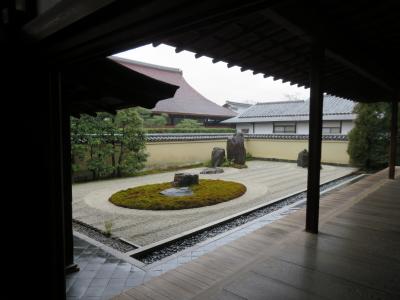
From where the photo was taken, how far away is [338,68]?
19.7ft

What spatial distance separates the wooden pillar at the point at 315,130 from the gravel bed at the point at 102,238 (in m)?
2.85

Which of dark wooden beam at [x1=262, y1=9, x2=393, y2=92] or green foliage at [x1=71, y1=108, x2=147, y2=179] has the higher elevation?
dark wooden beam at [x1=262, y1=9, x2=393, y2=92]

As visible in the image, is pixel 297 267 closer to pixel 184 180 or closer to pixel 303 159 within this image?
pixel 184 180

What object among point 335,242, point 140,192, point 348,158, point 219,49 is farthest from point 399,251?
point 348,158

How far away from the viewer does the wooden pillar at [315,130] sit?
3.78 m

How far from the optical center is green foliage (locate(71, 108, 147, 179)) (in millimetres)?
10672

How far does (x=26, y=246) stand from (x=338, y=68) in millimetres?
6341

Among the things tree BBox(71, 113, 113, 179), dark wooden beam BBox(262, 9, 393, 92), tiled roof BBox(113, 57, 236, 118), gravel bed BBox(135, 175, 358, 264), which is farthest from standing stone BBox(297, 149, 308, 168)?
tree BBox(71, 113, 113, 179)

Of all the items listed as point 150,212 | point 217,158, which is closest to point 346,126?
point 217,158

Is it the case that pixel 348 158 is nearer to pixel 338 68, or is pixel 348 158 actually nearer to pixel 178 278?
pixel 338 68

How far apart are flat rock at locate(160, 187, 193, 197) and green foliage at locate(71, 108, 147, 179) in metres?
4.07

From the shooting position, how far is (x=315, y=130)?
12.8ft

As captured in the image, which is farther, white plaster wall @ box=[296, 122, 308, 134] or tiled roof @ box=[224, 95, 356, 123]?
white plaster wall @ box=[296, 122, 308, 134]

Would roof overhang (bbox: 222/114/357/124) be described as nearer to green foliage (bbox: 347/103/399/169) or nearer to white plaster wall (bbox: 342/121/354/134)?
white plaster wall (bbox: 342/121/354/134)
